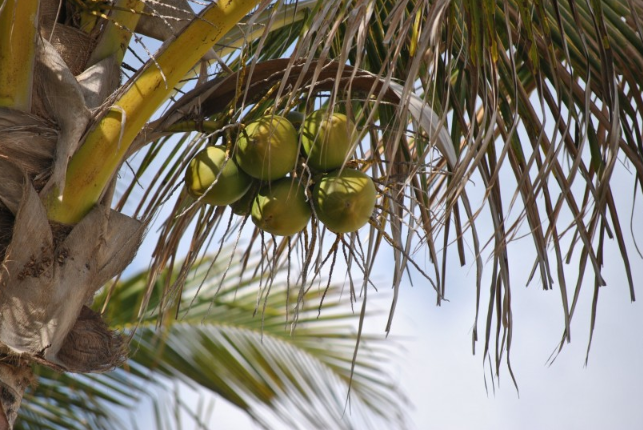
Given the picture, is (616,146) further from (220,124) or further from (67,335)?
(67,335)

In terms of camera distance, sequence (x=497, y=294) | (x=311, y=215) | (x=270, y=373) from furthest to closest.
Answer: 1. (x=270, y=373)
2. (x=497, y=294)
3. (x=311, y=215)

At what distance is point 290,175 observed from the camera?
137cm

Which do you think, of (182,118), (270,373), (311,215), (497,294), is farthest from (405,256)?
(270,373)

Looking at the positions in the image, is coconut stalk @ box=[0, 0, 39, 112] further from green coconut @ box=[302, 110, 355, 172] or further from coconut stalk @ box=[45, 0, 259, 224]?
green coconut @ box=[302, 110, 355, 172]

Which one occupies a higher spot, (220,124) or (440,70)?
(440,70)

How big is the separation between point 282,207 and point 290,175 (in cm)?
8

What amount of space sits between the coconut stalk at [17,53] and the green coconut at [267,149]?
351mm

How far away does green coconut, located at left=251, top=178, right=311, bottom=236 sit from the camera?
1315 millimetres

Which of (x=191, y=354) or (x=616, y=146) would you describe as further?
(x=191, y=354)

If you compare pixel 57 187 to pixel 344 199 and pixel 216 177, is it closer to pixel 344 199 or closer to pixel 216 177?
pixel 216 177

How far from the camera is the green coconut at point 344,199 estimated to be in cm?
130

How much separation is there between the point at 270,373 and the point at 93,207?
2157mm

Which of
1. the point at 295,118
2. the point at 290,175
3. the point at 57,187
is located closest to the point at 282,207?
the point at 290,175

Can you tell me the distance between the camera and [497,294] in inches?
63.3
